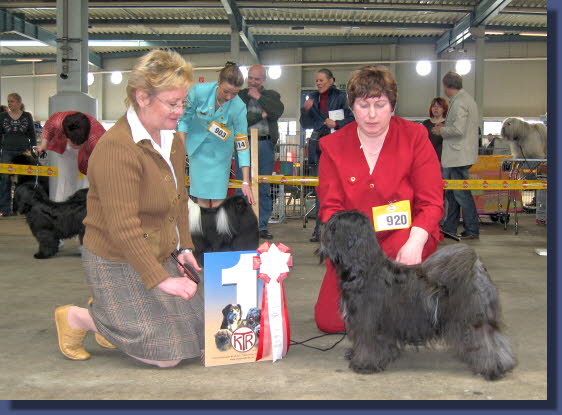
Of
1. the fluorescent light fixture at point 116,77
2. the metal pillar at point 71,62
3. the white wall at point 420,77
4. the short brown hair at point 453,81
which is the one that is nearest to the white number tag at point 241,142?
the short brown hair at point 453,81

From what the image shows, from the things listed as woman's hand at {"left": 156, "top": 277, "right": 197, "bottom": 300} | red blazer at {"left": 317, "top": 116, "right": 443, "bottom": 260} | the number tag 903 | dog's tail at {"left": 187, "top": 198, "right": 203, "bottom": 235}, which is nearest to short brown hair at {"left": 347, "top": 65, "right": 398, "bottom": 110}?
red blazer at {"left": 317, "top": 116, "right": 443, "bottom": 260}

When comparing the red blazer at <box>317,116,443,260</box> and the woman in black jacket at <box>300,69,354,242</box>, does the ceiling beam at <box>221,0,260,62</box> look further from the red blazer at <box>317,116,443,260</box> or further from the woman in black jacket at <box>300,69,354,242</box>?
the red blazer at <box>317,116,443,260</box>

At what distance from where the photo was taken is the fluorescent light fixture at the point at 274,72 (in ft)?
54.7

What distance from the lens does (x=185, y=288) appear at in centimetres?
203

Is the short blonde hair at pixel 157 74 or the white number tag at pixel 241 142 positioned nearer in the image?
the short blonde hair at pixel 157 74

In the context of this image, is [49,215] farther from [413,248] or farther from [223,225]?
[413,248]

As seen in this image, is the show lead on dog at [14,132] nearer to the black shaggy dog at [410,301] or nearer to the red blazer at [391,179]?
the red blazer at [391,179]

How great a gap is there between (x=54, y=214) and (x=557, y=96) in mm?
4373

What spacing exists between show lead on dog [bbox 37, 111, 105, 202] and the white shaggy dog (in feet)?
17.7

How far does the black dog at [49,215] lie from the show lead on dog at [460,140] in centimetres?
336

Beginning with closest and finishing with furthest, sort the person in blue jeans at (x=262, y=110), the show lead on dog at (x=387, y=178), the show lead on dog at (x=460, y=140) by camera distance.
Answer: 1. the show lead on dog at (x=387, y=178)
2. the person in blue jeans at (x=262, y=110)
3. the show lead on dog at (x=460, y=140)

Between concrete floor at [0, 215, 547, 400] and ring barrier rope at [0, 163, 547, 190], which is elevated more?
ring barrier rope at [0, 163, 547, 190]

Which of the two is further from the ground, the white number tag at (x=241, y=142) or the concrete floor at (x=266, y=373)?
the white number tag at (x=241, y=142)

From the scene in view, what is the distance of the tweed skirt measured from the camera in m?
2.18
